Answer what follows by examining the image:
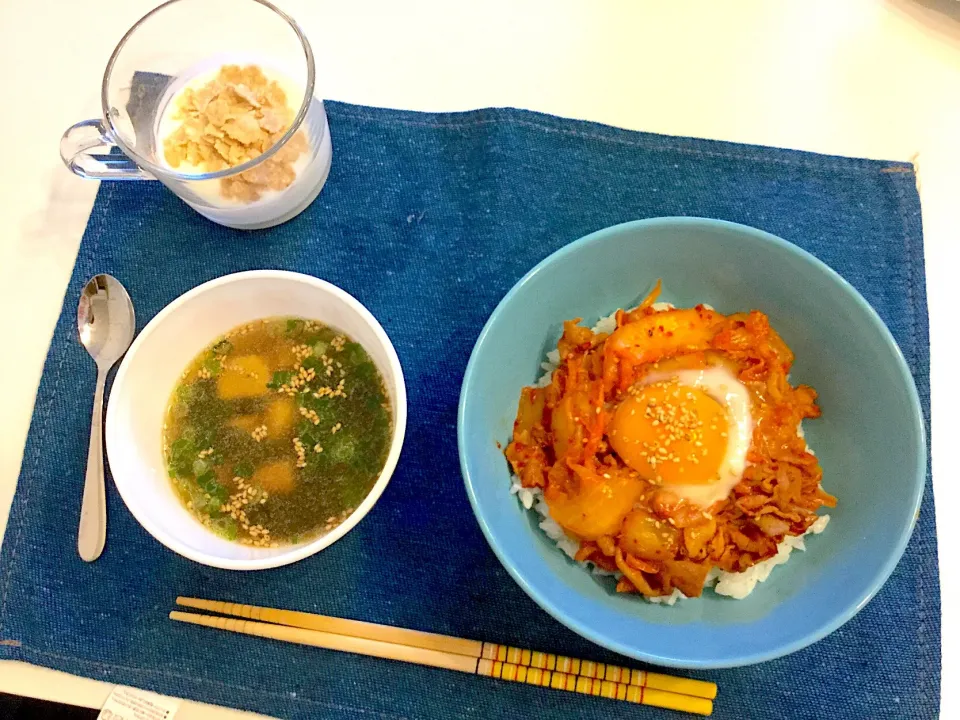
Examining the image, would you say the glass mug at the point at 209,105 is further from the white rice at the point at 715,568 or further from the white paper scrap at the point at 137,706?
the white paper scrap at the point at 137,706

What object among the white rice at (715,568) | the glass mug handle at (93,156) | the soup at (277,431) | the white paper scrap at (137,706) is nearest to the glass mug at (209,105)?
the glass mug handle at (93,156)

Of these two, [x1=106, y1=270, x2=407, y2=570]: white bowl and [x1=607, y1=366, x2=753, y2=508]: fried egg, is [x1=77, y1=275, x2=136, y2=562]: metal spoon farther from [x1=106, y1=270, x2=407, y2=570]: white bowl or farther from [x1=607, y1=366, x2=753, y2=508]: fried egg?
[x1=607, y1=366, x2=753, y2=508]: fried egg

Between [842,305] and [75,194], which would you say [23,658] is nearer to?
[75,194]

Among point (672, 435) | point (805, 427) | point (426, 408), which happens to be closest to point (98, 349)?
point (426, 408)

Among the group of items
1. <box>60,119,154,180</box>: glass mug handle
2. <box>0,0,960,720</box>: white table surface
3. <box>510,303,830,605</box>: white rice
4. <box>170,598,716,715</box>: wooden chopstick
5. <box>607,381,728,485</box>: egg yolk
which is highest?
<box>0,0,960,720</box>: white table surface

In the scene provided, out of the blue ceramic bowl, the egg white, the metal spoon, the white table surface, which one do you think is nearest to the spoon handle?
the metal spoon

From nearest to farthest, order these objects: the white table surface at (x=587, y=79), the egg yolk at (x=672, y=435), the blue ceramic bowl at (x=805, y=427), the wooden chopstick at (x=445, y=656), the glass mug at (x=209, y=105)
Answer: the blue ceramic bowl at (x=805, y=427)
the egg yolk at (x=672, y=435)
the wooden chopstick at (x=445, y=656)
the glass mug at (x=209, y=105)
the white table surface at (x=587, y=79)

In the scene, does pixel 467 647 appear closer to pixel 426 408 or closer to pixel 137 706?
pixel 426 408
